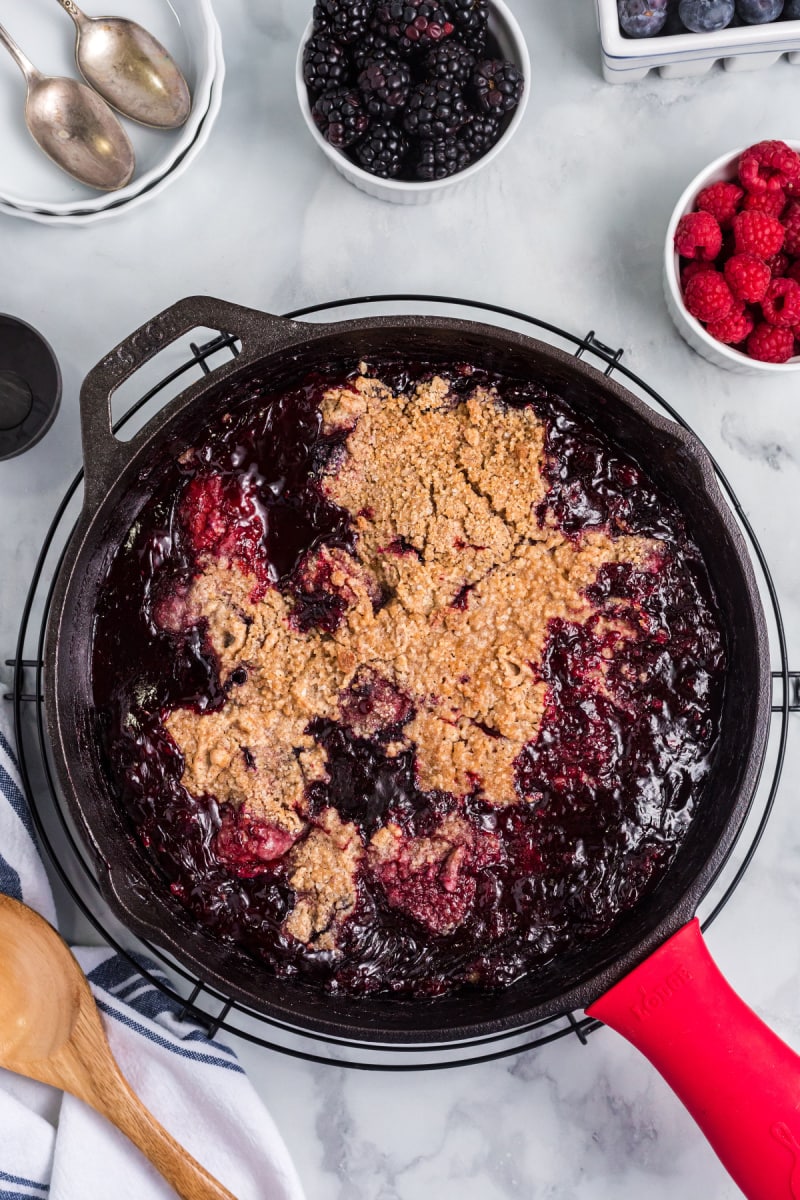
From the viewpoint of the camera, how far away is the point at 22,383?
2367mm

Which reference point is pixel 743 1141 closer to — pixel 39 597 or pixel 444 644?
pixel 444 644

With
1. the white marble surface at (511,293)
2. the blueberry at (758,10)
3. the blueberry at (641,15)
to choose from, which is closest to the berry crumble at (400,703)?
the white marble surface at (511,293)

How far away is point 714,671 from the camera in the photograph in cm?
220

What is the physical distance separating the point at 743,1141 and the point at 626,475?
138 centimetres

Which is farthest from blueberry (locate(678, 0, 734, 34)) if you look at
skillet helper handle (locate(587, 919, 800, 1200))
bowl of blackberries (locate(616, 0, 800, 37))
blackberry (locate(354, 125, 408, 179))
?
skillet helper handle (locate(587, 919, 800, 1200))

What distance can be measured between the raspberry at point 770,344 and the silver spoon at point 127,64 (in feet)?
4.84

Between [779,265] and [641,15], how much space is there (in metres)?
0.65

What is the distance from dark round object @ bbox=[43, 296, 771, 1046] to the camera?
6.42 ft

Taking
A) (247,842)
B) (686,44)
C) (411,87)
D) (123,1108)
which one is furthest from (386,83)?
(123,1108)

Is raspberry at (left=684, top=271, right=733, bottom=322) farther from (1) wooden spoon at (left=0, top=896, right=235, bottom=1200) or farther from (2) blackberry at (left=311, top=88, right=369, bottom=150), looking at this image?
(1) wooden spoon at (left=0, top=896, right=235, bottom=1200)

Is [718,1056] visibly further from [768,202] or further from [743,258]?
[768,202]

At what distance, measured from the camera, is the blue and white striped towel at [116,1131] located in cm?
219

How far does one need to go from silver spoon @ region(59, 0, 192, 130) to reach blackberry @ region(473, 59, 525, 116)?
0.72 metres

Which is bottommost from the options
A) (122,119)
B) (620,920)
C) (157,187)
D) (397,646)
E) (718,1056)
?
(718,1056)
